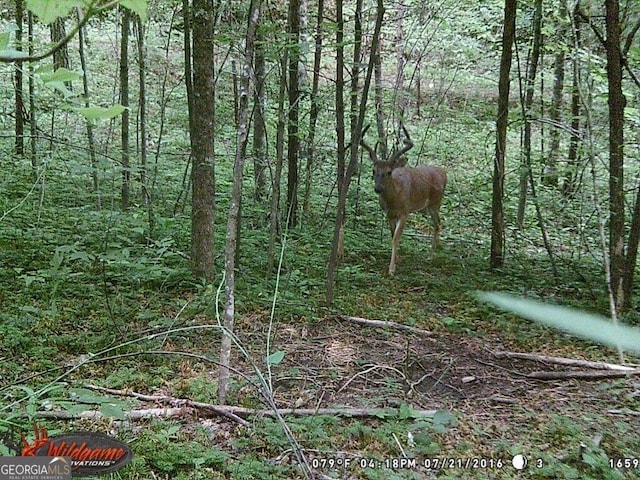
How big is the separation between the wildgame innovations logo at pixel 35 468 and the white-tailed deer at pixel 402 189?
5503 mm

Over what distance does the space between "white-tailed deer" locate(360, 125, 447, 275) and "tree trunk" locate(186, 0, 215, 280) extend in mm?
2646

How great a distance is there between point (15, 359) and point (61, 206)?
4437 mm

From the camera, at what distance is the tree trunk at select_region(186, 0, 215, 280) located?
5270 mm

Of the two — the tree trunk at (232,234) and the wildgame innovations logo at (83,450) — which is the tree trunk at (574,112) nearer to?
the tree trunk at (232,234)

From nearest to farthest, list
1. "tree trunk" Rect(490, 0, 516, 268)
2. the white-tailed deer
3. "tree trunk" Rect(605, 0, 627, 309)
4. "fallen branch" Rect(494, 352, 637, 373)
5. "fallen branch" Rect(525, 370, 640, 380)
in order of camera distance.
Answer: "fallen branch" Rect(525, 370, 640, 380)
"fallen branch" Rect(494, 352, 637, 373)
"tree trunk" Rect(605, 0, 627, 309)
"tree trunk" Rect(490, 0, 516, 268)
the white-tailed deer

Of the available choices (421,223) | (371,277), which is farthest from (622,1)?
(421,223)

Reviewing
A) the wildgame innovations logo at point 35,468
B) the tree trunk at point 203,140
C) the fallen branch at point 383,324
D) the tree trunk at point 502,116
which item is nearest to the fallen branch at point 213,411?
the wildgame innovations logo at point 35,468

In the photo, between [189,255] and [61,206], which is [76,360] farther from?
[61,206]

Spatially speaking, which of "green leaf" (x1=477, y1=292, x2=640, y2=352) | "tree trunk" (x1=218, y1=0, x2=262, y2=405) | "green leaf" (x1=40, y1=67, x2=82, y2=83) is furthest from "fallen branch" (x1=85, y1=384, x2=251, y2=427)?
"green leaf" (x1=477, y1=292, x2=640, y2=352)

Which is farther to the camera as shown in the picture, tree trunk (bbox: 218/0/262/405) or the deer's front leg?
the deer's front leg

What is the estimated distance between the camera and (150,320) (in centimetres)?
514

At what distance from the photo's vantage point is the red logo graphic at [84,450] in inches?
106

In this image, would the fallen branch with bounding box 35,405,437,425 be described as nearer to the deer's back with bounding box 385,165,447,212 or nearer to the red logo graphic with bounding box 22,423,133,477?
the red logo graphic with bounding box 22,423,133,477

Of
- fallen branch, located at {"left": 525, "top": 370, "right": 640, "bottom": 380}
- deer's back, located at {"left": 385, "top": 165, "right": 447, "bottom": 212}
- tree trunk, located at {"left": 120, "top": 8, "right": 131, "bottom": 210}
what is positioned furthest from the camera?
deer's back, located at {"left": 385, "top": 165, "right": 447, "bottom": 212}
